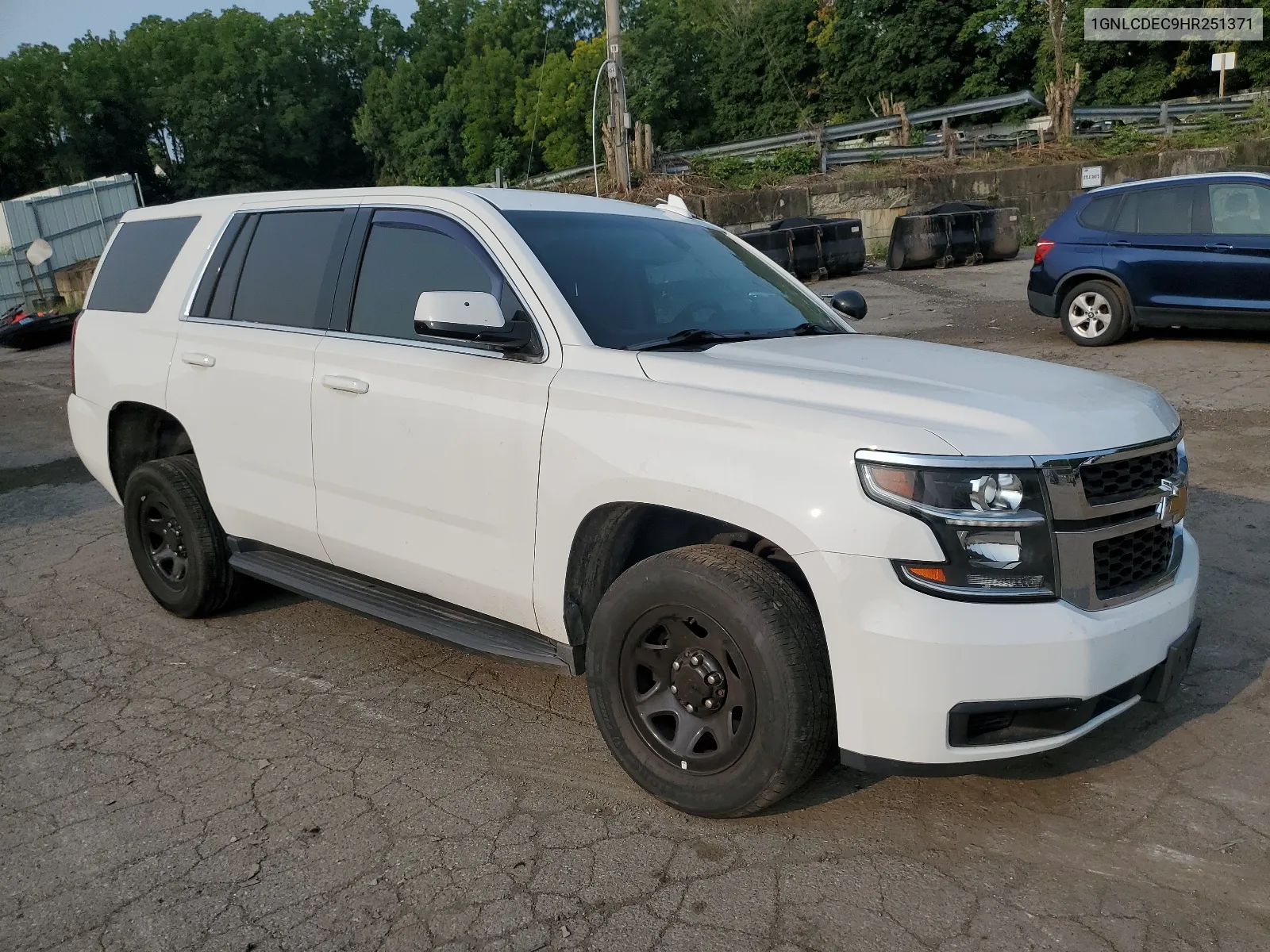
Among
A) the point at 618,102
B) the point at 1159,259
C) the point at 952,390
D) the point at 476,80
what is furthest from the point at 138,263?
the point at 476,80

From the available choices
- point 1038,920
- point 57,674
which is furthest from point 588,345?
point 57,674

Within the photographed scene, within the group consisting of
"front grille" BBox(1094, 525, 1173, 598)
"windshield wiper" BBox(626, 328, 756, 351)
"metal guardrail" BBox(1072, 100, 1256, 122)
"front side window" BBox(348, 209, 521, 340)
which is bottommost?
"front grille" BBox(1094, 525, 1173, 598)

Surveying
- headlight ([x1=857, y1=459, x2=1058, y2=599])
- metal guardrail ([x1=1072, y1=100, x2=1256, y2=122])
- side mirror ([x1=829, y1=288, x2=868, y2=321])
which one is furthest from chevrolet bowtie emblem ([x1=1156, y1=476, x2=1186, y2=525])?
metal guardrail ([x1=1072, y1=100, x2=1256, y2=122])

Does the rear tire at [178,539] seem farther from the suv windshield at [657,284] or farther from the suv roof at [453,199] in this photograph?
the suv windshield at [657,284]

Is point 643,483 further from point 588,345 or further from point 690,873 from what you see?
point 690,873

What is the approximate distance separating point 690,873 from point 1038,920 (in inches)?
35.4

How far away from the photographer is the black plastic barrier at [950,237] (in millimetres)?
19656

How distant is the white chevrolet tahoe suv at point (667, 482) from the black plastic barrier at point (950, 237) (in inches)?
624

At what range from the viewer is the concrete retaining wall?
79.4 feet

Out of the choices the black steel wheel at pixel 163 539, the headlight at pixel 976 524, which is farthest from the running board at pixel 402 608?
the headlight at pixel 976 524

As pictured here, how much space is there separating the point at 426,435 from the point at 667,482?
105 centimetres

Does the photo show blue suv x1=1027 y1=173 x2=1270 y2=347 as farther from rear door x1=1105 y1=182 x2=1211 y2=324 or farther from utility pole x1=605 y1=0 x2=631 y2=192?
utility pole x1=605 y1=0 x2=631 y2=192

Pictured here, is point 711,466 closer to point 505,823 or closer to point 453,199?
point 505,823

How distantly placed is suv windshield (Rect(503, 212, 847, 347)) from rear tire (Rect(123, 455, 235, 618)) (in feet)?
6.81
